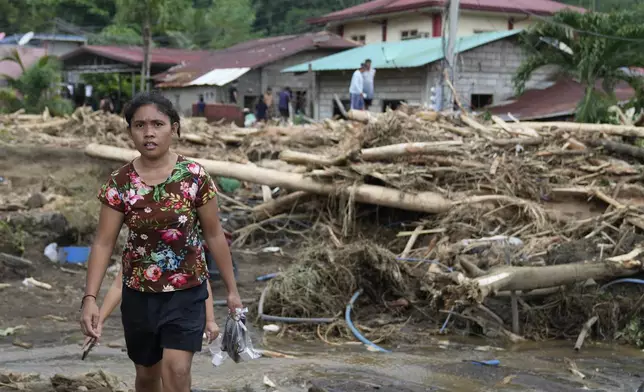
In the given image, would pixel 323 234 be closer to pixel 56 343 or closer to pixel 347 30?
pixel 56 343

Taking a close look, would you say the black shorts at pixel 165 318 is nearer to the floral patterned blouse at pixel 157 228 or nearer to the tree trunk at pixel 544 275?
the floral patterned blouse at pixel 157 228

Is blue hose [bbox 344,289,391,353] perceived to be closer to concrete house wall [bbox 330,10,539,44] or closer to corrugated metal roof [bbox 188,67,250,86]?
corrugated metal roof [bbox 188,67,250,86]

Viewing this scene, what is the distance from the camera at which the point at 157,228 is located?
11.6 ft

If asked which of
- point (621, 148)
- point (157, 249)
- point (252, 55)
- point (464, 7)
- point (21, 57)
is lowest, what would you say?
point (157, 249)

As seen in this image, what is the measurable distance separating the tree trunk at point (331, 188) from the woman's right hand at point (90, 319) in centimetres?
680

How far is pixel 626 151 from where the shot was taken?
410 inches

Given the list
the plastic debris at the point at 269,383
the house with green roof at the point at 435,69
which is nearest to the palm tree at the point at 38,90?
the house with green roof at the point at 435,69

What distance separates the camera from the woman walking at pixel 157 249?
355cm

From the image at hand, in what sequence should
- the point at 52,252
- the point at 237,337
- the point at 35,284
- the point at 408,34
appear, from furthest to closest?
1. the point at 408,34
2. the point at 52,252
3. the point at 35,284
4. the point at 237,337

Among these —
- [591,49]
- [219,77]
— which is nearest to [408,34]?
[219,77]

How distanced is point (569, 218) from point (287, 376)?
5.03m

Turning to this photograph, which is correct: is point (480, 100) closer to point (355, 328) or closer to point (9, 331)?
point (355, 328)

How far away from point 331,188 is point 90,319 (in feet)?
24.5

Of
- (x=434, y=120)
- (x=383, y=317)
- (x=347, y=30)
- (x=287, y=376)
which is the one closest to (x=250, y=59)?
(x=347, y=30)
